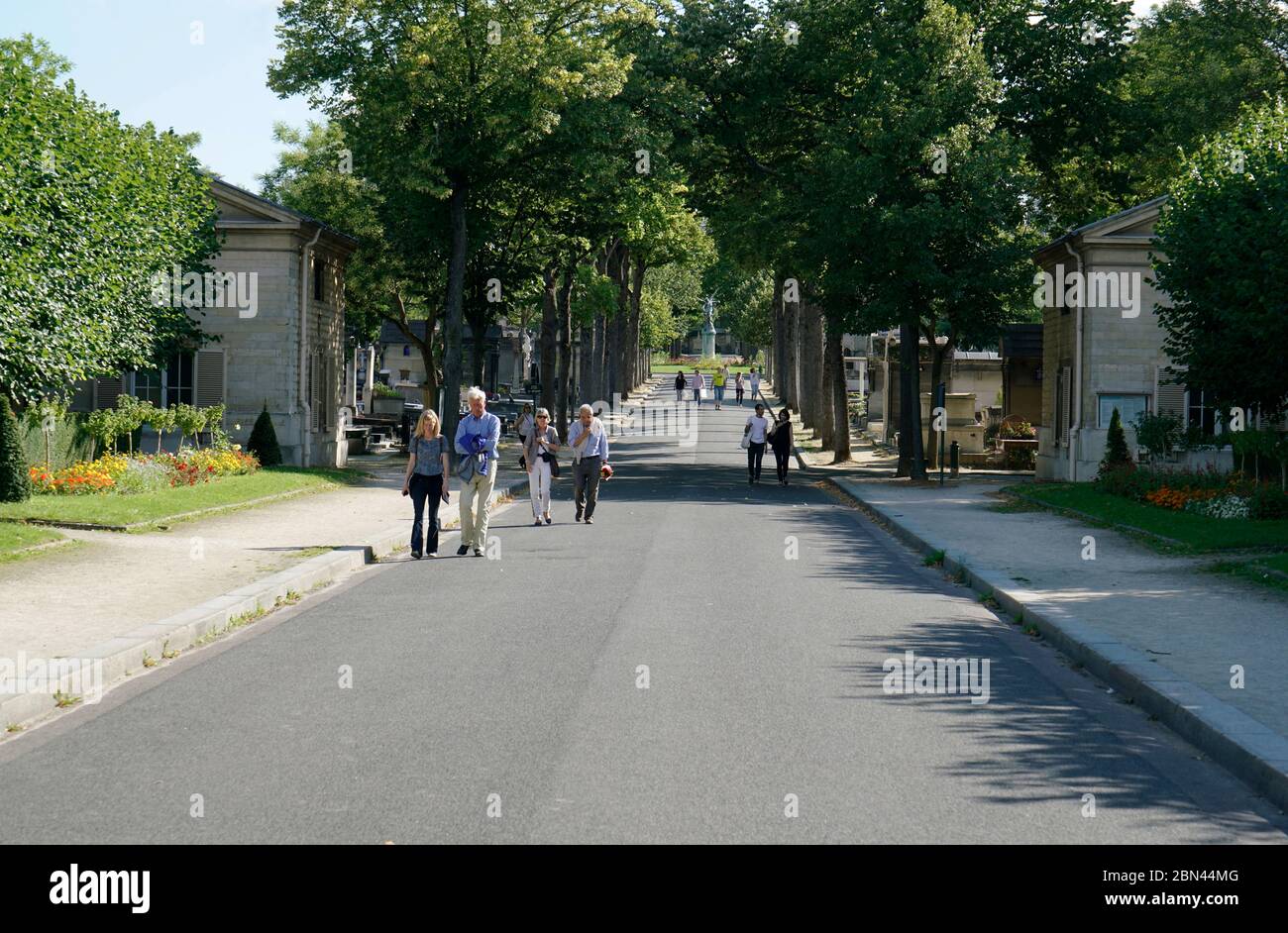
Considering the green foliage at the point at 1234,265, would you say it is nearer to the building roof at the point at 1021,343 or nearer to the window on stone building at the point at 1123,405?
the window on stone building at the point at 1123,405

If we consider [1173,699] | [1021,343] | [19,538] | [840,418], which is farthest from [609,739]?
[1021,343]

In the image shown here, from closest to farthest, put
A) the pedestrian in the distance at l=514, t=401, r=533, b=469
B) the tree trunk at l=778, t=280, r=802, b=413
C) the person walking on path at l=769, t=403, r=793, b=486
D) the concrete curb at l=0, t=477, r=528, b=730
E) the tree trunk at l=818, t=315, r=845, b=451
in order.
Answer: the concrete curb at l=0, t=477, r=528, b=730
the pedestrian in the distance at l=514, t=401, r=533, b=469
the person walking on path at l=769, t=403, r=793, b=486
the tree trunk at l=818, t=315, r=845, b=451
the tree trunk at l=778, t=280, r=802, b=413

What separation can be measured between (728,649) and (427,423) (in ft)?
24.3

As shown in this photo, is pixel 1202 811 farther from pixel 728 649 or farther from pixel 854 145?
pixel 854 145

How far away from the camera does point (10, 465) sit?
19.3 meters

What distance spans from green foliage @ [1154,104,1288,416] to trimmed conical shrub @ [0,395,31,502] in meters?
16.9

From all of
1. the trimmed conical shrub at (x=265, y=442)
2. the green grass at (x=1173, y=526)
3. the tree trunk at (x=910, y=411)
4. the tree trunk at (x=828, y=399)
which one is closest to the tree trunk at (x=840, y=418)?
the tree trunk at (x=828, y=399)

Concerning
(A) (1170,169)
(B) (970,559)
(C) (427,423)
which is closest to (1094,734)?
(B) (970,559)

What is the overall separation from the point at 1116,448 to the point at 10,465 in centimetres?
2221

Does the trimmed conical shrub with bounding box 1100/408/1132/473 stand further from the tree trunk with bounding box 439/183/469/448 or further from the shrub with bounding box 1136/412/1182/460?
the tree trunk with bounding box 439/183/469/448

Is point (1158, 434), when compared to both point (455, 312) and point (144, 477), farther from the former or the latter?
point (144, 477)

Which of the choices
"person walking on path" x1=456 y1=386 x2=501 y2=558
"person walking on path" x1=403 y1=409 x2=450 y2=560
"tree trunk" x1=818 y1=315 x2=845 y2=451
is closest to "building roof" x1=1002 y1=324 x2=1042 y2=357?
"tree trunk" x1=818 y1=315 x2=845 y2=451

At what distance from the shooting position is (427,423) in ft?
56.3

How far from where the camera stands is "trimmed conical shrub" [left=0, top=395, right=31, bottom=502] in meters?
19.2
